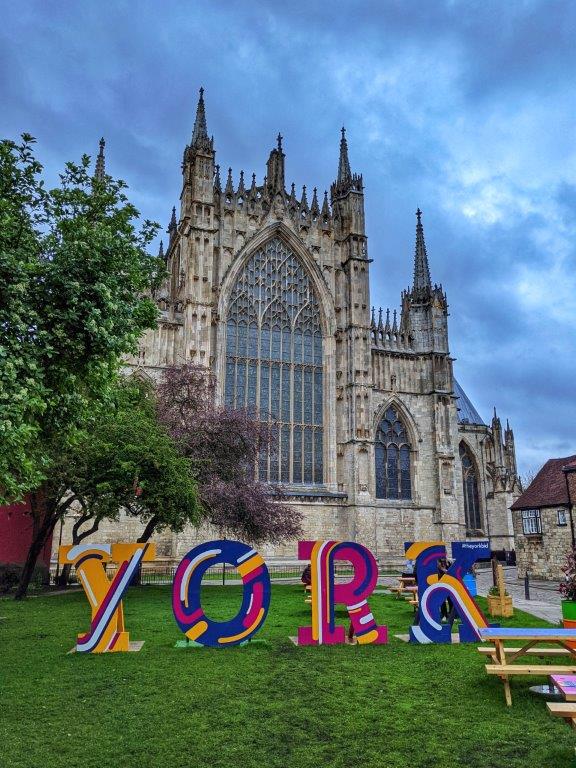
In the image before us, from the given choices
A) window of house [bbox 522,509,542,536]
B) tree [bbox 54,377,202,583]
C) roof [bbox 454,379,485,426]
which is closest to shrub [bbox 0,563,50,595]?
tree [bbox 54,377,202,583]

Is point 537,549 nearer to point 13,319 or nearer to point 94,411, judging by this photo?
point 94,411

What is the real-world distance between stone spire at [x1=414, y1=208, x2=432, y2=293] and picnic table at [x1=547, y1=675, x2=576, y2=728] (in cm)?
3384

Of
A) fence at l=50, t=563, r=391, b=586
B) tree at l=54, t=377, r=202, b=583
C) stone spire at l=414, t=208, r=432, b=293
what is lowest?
fence at l=50, t=563, r=391, b=586

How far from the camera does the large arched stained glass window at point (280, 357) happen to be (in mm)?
32500

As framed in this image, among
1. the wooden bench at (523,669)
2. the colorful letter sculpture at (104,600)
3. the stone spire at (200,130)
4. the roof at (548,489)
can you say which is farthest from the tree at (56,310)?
the stone spire at (200,130)

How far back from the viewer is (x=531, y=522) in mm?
27828

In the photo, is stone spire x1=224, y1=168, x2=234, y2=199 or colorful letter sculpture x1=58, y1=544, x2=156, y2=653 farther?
stone spire x1=224, y1=168, x2=234, y2=199

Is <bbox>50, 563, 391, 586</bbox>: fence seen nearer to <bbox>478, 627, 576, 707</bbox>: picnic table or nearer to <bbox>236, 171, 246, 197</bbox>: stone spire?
<bbox>478, 627, 576, 707</bbox>: picnic table

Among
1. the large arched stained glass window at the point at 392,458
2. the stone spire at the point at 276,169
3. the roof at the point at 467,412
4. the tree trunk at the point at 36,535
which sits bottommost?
the tree trunk at the point at 36,535

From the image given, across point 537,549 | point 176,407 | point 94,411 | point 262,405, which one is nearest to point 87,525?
point 176,407

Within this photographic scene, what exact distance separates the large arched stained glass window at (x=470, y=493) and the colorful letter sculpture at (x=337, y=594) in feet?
101

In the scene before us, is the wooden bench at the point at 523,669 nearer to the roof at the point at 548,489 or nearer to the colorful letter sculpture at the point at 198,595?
the colorful letter sculpture at the point at 198,595

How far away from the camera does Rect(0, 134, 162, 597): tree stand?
8180mm

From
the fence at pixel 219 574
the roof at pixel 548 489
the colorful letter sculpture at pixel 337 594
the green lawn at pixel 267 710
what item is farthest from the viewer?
the roof at pixel 548 489
